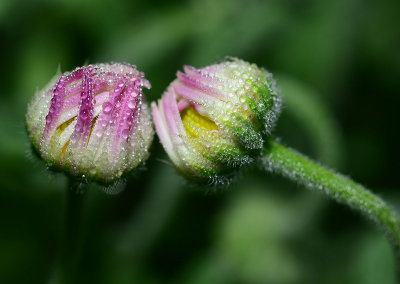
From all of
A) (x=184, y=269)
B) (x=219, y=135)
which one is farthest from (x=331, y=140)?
(x=219, y=135)

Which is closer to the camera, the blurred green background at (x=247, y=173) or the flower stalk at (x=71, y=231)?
the flower stalk at (x=71, y=231)

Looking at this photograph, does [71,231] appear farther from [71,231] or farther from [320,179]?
[320,179]

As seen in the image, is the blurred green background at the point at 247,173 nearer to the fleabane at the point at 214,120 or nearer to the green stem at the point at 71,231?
the green stem at the point at 71,231

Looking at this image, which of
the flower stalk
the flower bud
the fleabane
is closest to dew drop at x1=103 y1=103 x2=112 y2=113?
the flower bud

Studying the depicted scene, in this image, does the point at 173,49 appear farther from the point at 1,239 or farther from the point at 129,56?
the point at 1,239

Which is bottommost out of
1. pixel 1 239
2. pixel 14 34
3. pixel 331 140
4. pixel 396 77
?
pixel 1 239

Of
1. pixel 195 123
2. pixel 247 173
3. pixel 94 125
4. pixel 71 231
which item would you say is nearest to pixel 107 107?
pixel 94 125

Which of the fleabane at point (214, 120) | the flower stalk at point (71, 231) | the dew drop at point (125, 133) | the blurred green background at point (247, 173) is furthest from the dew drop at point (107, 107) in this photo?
the blurred green background at point (247, 173)
